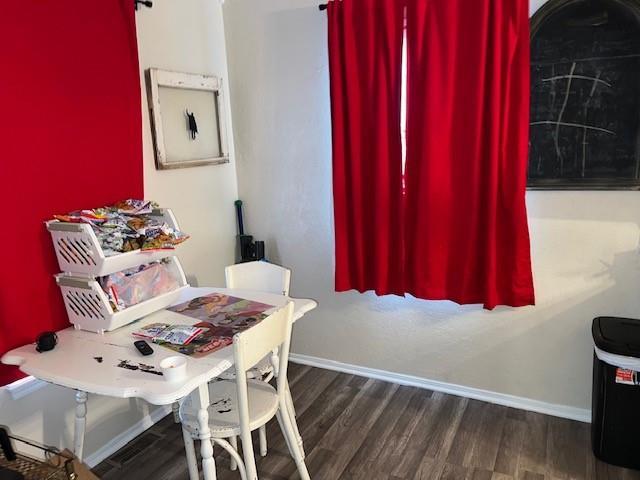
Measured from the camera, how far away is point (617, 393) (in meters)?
1.92

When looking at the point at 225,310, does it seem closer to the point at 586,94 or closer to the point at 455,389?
the point at 455,389

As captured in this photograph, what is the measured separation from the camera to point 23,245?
1.75 metres

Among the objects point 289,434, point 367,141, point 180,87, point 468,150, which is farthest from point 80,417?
point 468,150

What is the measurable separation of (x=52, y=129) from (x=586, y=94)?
7.14 feet

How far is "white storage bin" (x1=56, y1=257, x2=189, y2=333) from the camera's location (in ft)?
5.74

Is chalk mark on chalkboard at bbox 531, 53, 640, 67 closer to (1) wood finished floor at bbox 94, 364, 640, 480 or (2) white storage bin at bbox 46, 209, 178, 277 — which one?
(1) wood finished floor at bbox 94, 364, 640, 480

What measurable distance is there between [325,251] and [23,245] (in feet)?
5.05

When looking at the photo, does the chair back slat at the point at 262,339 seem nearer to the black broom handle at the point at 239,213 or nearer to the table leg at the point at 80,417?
the table leg at the point at 80,417

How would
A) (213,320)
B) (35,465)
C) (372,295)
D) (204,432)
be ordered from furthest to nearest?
(372,295) → (213,320) → (204,432) → (35,465)

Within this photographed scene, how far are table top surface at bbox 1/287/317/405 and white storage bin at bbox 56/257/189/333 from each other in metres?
0.03

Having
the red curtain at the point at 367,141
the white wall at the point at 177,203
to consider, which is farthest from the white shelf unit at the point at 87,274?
the red curtain at the point at 367,141

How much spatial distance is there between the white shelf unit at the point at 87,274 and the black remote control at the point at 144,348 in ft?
0.68

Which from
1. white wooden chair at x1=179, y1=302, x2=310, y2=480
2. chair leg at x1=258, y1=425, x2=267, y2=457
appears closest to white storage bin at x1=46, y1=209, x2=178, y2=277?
white wooden chair at x1=179, y1=302, x2=310, y2=480

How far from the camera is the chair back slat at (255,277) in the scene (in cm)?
222
